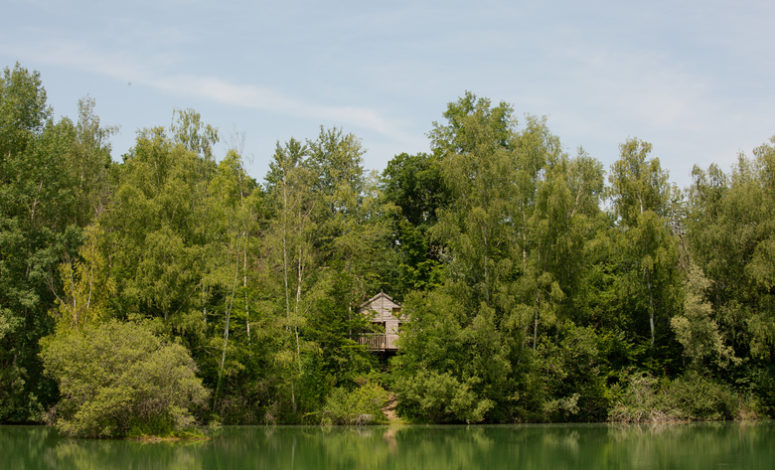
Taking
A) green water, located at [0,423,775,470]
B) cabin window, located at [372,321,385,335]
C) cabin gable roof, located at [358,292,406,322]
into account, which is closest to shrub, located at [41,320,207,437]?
green water, located at [0,423,775,470]

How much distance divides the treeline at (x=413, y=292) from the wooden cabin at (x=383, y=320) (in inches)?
80.3

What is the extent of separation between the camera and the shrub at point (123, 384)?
27453mm

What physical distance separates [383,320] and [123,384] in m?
18.9

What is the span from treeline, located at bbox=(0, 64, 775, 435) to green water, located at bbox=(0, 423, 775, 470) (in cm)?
314

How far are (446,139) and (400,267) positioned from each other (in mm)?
9499

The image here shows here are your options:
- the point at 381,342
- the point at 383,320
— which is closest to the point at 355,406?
the point at 381,342

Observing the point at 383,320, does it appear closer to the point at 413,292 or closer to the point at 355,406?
the point at 413,292

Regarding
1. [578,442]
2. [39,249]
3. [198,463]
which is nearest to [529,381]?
[578,442]

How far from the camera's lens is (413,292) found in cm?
3878

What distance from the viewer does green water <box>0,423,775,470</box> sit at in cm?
2038

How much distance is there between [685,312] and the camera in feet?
119

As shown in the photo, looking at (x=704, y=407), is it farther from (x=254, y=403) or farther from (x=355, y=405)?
(x=254, y=403)

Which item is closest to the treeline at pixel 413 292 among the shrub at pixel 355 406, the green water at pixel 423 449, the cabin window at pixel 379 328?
the shrub at pixel 355 406

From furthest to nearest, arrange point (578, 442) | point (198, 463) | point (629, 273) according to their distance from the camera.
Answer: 1. point (629, 273)
2. point (578, 442)
3. point (198, 463)
